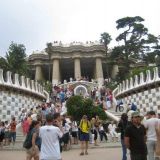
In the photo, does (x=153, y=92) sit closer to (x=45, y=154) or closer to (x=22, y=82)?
(x=22, y=82)

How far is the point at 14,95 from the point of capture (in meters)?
27.1

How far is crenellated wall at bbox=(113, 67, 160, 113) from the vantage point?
2684 centimetres

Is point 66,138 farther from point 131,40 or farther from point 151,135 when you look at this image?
point 131,40

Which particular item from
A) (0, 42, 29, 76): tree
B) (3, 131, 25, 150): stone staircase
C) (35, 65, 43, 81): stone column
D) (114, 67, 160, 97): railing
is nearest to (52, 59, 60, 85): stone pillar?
(35, 65, 43, 81): stone column

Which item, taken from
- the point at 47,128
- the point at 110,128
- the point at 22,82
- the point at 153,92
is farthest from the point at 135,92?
the point at 47,128

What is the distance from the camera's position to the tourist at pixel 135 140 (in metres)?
6.96

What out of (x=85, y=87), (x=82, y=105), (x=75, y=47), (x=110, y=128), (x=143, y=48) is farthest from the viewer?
(x=75, y=47)

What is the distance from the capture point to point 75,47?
56125 millimetres

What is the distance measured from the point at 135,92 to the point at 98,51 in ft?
88.4

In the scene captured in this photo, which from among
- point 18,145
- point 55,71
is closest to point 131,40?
point 55,71

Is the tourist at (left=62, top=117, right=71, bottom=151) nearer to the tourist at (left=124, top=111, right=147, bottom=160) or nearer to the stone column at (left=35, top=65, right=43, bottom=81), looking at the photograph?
the tourist at (left=124, top=111, right=147, bottom=160)

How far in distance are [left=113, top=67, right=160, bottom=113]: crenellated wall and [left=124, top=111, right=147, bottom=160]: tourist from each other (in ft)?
62.1

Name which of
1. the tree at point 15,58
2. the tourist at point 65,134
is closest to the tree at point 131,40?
the tree at point 15,58

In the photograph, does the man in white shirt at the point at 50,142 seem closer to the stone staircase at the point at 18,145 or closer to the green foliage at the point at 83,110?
the stone staircase at the point at 18,145
